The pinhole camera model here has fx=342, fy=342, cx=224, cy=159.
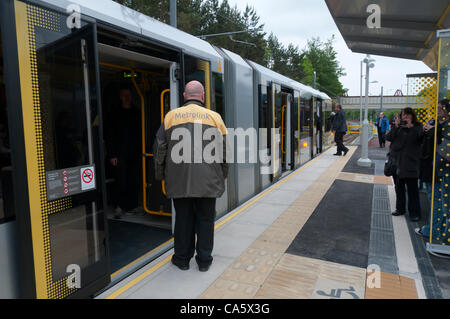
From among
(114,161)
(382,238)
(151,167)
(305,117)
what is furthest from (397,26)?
(305,117)

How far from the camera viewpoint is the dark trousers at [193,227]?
3475 mm

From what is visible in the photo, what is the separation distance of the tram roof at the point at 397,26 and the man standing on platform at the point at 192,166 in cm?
319

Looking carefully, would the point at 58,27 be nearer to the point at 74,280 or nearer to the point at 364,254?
the point at 74,280

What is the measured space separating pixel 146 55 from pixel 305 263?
9.38 feet

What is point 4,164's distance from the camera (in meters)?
2.23

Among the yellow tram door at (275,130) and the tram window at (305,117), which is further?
the tram window at (305,117)

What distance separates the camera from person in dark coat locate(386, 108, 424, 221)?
5.04 m

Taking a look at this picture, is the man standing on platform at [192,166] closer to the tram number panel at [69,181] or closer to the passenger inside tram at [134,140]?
the tram number panel at [69,181]

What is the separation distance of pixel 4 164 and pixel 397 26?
233 inches

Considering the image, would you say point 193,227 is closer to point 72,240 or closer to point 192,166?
point 192,166

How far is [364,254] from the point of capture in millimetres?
3967

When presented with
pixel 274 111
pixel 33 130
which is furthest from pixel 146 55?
pixel 274 111

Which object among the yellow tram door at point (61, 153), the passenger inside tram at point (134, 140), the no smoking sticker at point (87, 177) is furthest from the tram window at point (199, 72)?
the no smoking sticker at point (87, 177)
